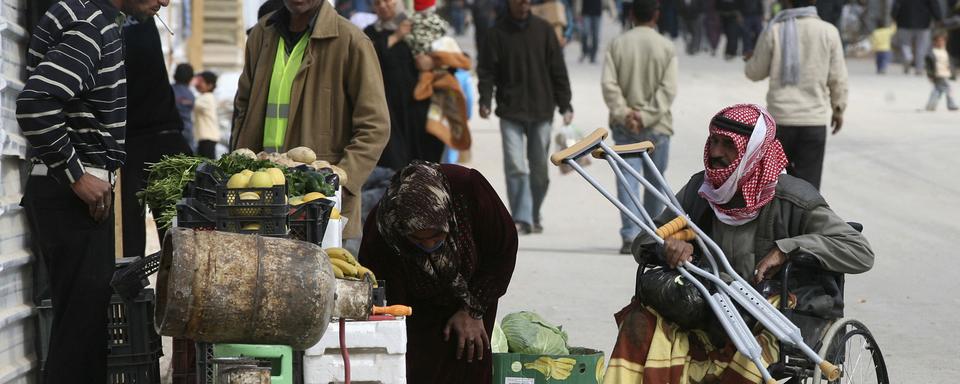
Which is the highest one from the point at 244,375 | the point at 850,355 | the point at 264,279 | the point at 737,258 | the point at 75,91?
the point at 75,91

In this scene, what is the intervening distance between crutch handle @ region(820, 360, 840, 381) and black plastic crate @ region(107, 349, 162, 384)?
93.1 inches

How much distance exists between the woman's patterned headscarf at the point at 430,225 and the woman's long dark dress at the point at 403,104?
16.1ft

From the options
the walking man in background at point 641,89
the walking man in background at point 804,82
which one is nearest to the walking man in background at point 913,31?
the walking man in background at point 641,89

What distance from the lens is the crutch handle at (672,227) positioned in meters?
5.70

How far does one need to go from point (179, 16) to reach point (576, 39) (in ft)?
70.4

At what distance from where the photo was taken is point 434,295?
226 inches

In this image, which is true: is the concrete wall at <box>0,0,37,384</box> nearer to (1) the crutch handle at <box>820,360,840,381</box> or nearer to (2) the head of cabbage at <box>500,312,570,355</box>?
(2) the head of cabbage at <box>500,312,570,355</box>

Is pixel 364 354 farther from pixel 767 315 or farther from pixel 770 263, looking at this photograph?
pixel 770 263

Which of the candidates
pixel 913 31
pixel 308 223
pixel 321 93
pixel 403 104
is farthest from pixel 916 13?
pixel 308 223

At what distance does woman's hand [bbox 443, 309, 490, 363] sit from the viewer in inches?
223

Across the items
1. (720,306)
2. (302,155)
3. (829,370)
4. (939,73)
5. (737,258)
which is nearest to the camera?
(829,370)

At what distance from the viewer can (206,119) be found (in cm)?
1452

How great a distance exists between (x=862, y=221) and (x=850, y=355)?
23.5 feet

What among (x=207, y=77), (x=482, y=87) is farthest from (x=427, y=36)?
(x=207, y=77)
